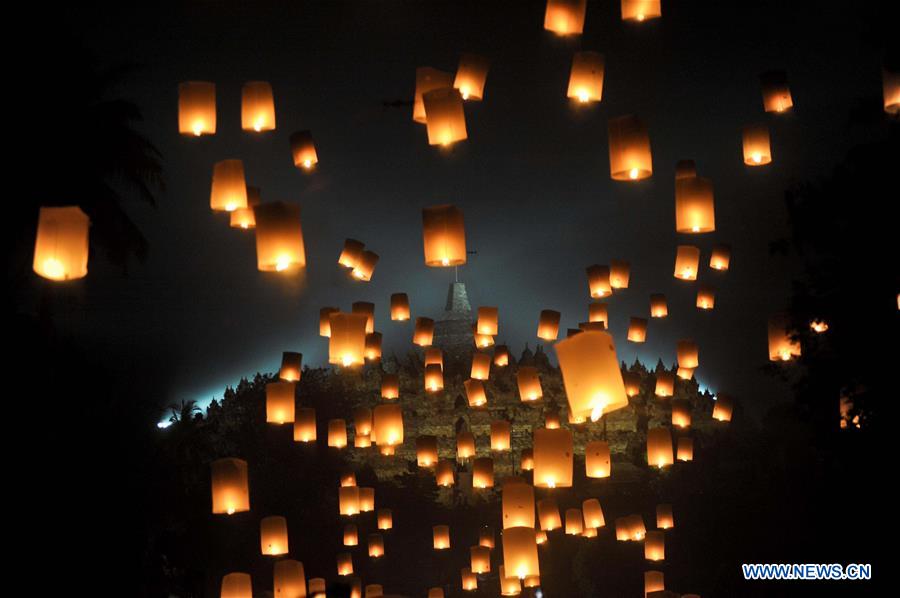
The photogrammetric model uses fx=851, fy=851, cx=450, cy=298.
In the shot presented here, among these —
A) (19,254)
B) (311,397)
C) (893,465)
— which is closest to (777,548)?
Answer: (893,465)

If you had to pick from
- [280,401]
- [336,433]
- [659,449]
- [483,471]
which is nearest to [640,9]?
[280,401]

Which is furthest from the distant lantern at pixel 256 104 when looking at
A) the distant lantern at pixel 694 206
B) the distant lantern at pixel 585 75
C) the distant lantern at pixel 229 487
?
the distant lantern at pixel 229 487

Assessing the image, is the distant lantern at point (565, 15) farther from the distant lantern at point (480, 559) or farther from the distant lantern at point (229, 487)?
the distant lantern at point (480, 559)

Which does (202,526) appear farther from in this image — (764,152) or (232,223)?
(764,152)

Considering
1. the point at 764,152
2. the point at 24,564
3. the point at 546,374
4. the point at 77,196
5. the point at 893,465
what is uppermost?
the point at 546,374

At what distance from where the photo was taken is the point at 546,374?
2859cm

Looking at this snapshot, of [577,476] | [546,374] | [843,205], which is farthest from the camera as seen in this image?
[546,374]

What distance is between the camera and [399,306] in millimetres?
13578

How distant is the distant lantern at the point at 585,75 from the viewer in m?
6.53

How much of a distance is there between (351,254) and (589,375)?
16.8 ft

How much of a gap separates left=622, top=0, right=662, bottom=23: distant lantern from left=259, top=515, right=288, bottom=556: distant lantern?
28.7 feet

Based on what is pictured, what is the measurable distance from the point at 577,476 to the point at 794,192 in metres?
17.8

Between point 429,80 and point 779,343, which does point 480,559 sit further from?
point 429,80

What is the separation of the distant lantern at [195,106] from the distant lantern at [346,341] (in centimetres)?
294
